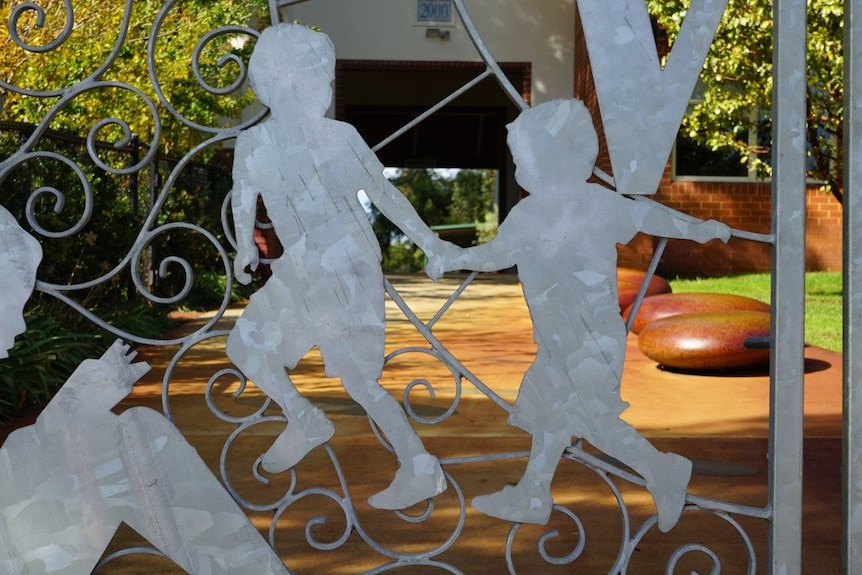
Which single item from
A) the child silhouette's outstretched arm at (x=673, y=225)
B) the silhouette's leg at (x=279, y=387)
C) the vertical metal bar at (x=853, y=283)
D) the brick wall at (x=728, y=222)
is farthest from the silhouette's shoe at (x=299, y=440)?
the brick wall at (x=728, y=222)

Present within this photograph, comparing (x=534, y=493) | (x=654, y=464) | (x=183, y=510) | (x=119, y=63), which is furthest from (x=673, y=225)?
(x=119, y=63)

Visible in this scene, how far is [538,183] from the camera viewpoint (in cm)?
261

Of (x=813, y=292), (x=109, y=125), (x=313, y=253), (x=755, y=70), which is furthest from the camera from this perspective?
(x=813, y=292)

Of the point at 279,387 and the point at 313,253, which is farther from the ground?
the point at 313,253

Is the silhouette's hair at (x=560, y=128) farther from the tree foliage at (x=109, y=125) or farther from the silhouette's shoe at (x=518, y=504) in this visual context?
the tree foliage at (x=109, y=125)

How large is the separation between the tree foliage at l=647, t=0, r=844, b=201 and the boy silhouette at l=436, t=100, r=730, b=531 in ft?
28.4

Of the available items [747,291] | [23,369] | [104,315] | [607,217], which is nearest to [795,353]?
[607,217]

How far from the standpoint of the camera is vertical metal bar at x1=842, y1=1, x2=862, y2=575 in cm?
258

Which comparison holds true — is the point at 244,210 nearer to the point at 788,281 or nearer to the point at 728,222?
the point at 788,281

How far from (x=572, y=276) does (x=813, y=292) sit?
11107mm

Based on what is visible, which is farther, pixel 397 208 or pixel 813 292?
pixel 813 292

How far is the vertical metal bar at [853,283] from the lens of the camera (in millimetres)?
2578

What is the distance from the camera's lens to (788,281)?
2.57 metres

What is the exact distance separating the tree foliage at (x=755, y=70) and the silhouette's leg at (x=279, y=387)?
8.99m
